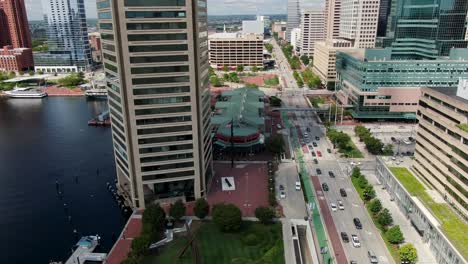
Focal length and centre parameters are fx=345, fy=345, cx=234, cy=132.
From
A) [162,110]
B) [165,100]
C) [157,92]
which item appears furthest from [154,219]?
[157,92]

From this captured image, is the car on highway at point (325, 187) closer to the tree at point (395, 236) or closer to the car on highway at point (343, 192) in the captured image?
the car on highway at point (343, 192)

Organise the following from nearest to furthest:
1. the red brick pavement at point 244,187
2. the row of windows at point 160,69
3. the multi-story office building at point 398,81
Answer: the row of windows at point 160,69 < the red brick pavement at point 244,187 < the multi-story office building at point 398,81

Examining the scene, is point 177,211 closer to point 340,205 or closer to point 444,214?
point 340,205

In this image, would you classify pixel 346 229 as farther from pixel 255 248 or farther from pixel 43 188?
pixel 43 188

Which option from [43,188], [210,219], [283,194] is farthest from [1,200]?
[283,194]

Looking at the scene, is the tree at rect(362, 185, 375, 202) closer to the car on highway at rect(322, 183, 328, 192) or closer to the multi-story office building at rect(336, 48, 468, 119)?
the car on highway at rect(322, 183, 328, 192)

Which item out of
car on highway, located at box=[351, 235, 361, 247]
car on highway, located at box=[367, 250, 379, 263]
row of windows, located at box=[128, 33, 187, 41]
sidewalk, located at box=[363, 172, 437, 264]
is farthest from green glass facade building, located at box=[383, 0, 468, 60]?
row of windows, located at box=[128, 33, 187, 41]

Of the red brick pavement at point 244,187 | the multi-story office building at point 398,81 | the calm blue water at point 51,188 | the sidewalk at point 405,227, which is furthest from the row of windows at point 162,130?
the multi-story office building at point 398,81
